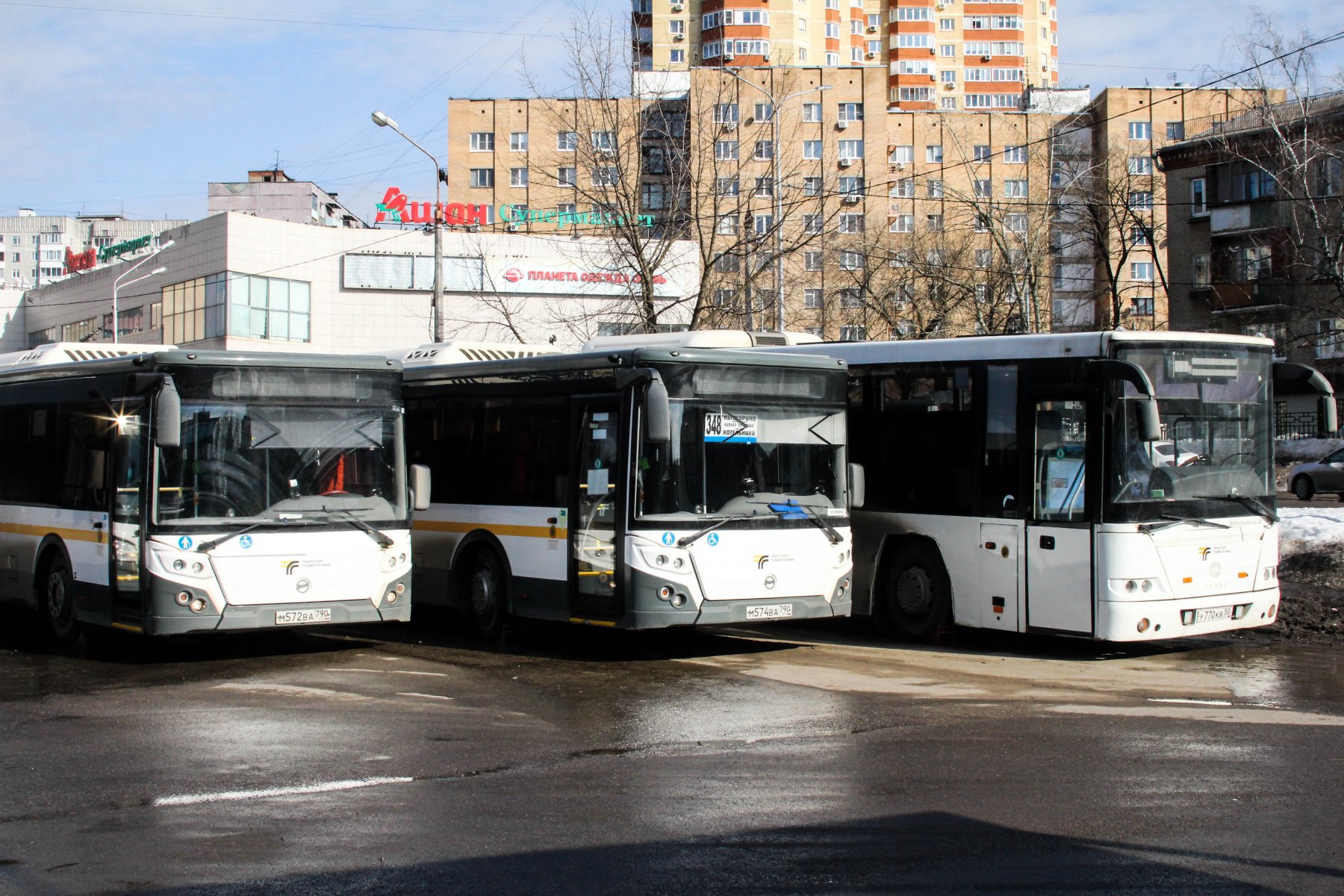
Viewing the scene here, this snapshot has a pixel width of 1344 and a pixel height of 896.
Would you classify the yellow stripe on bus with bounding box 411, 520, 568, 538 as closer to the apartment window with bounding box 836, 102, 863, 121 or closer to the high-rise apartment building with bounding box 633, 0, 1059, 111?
the apartment window with bounding box 836, 102, 863, 121

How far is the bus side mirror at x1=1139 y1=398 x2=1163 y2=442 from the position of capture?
1140cm

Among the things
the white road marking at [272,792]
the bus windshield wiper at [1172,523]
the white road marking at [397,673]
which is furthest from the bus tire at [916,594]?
the white road marking at [272,792]

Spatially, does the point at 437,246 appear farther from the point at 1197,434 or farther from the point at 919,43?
the point at 919,43

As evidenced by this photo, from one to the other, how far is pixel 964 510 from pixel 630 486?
3342 mm

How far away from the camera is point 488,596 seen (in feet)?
45.8

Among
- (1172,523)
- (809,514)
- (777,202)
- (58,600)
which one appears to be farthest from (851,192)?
(58,600)

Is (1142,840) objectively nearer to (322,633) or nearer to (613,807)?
(613,807)

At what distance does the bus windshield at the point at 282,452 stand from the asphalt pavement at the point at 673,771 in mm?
1436

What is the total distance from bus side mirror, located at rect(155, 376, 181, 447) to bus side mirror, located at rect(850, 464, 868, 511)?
6.09 meters

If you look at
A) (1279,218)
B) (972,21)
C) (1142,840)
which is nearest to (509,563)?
(1142,840)

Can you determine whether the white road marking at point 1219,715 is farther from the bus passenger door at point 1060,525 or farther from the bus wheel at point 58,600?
the bus wheel at point 58,600

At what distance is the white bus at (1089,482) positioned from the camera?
39.0ft

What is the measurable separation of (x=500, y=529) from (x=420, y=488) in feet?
3.71

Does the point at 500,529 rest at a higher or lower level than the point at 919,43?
lower
